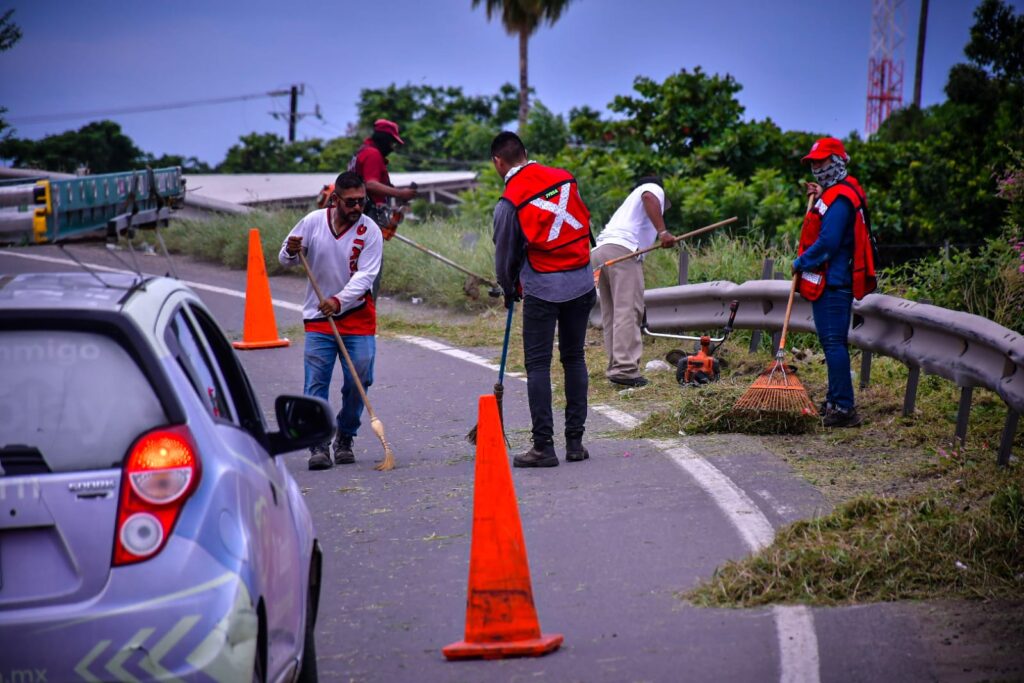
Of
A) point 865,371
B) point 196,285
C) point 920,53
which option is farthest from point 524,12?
point 865,371

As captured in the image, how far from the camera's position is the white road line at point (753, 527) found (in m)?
5.13

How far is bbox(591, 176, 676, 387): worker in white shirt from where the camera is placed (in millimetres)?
12031

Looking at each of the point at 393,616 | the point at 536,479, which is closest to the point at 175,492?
the point at 393,616

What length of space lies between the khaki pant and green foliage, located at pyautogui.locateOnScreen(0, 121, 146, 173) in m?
38.6

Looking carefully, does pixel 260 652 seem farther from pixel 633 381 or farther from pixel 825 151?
pixel 633 381

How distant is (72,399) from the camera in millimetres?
3693

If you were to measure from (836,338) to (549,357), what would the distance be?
211 cm

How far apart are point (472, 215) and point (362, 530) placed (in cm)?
1882

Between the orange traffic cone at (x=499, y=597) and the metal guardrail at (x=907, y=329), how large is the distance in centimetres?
345

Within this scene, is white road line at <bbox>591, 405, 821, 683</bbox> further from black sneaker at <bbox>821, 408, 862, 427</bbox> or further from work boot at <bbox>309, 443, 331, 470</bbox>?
work boot at <bbox>309, 443, 331, 470</bbox>

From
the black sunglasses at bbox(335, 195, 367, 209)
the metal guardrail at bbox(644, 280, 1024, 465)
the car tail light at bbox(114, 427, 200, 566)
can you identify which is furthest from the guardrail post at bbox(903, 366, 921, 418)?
the car tail light at bbox(114, 427, 200, 566)

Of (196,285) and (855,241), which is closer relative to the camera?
(855,241)

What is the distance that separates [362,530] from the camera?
24.4 feet

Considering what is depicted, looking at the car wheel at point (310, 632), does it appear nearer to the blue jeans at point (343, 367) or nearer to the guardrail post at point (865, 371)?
the blue jeans at point (343, 367)
